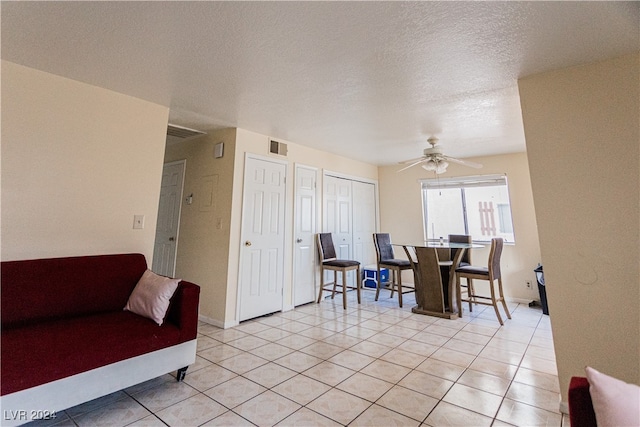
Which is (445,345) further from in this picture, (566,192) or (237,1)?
(237,1)

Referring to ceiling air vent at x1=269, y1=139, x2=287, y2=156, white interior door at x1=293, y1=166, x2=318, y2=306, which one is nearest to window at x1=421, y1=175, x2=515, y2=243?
white interior door at x1=293, y1=166, x2=318, y2=306

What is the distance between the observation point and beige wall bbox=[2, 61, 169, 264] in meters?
1.97

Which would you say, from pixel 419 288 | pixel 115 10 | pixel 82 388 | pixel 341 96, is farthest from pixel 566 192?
pixel 82 388

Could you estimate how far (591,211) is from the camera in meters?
1.74

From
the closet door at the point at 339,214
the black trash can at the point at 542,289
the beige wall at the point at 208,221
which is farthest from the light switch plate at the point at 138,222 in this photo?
the black trash can at the point at 542,289

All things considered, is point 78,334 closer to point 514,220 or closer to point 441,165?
point 441,165

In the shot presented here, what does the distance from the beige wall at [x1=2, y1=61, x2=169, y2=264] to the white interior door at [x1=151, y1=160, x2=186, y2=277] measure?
120cm

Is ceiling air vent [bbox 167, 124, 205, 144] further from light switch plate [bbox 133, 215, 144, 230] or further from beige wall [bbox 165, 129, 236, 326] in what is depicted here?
light switch plate [bbox 133, 215, 144, 230]

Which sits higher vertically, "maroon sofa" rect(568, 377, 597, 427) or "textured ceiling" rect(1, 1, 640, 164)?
"textured ceiling" rect(1, 1, 640, 164)

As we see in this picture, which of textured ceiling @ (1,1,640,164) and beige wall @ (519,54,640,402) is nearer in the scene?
Result: textured ceiling @ (1,1,640,164)

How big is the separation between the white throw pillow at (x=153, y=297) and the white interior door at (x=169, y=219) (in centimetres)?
173

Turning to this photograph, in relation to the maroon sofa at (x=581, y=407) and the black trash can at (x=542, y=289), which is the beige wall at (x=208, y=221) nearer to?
the maroon sofa at (x=581, y=407)

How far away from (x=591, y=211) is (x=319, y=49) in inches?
80.7

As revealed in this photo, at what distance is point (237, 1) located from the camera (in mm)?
1432
